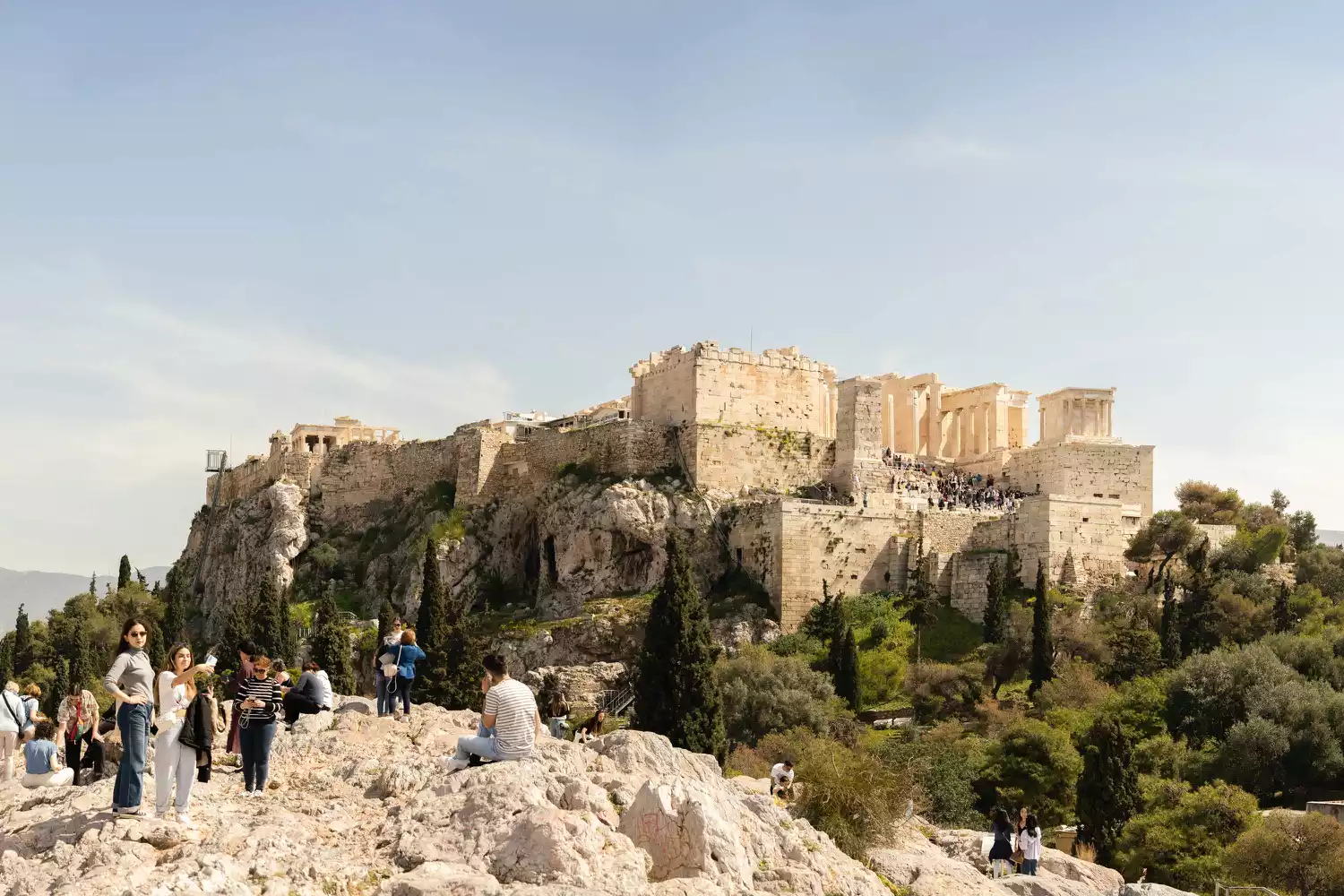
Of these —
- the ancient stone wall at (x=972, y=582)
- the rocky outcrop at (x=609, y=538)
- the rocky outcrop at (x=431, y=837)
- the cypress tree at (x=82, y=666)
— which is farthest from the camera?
the rocky outcrop at (x=609, y=538)

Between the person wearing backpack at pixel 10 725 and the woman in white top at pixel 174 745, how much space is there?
16.1 feet

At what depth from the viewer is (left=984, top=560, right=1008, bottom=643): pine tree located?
4912 cm

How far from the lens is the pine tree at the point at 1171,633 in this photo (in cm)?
4662

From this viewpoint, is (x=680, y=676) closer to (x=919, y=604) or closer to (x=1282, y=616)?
(x=919, y=604)

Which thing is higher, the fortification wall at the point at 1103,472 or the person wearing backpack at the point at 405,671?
the fortification wall at the point at 1103,472

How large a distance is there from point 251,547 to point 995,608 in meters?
31.7

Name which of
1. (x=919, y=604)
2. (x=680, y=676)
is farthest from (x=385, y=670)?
(x=919, y=604)

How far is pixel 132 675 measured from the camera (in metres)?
15.4

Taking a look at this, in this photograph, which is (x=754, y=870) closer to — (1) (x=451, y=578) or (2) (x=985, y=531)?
(2) (x=985, y=531)

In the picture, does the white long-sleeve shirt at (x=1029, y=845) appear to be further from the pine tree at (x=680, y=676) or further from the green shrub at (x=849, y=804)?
the pine tree at (x=680, y=676)

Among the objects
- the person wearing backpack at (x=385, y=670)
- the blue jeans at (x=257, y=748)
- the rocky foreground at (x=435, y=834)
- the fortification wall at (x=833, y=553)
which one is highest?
the fortification wall at (x=833, y=553)

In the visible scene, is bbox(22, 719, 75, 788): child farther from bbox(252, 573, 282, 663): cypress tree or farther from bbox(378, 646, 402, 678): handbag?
bbox(252, 573, 282, 663): cypress tree

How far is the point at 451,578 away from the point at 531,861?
44804 millimetres

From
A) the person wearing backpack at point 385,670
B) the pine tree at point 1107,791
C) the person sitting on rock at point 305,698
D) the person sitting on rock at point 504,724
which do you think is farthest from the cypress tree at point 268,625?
the person sitting on rock at point 504,724
